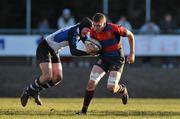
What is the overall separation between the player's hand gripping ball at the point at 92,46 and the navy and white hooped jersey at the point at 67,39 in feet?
0.46

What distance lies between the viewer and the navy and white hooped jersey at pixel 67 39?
1567cm

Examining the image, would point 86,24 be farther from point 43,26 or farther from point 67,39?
point 43,26

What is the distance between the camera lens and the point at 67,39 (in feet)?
52.7

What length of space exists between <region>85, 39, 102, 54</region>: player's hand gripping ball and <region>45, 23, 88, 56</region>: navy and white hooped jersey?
14cm

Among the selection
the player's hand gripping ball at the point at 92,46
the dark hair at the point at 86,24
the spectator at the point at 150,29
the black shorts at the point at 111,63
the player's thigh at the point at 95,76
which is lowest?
the spectator at the point at 150,29

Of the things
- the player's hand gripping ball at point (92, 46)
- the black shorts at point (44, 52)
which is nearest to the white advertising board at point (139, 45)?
the black shorts at point (44, 52)

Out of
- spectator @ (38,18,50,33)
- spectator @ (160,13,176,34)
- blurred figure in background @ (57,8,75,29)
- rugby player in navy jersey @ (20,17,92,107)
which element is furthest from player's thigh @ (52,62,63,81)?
spectator @ (160,13,176,34)

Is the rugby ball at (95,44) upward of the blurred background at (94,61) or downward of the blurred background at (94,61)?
upward

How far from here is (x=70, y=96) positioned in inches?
1043

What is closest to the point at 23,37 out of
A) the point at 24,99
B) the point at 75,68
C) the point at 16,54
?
the point at 16,54

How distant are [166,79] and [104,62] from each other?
1127 centimetres

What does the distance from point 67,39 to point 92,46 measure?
2.49ft

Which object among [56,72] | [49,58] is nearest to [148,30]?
[56,72]

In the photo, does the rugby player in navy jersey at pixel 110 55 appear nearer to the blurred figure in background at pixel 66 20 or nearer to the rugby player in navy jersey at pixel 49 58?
the rugby player in navy jersey at pixel 49 58
